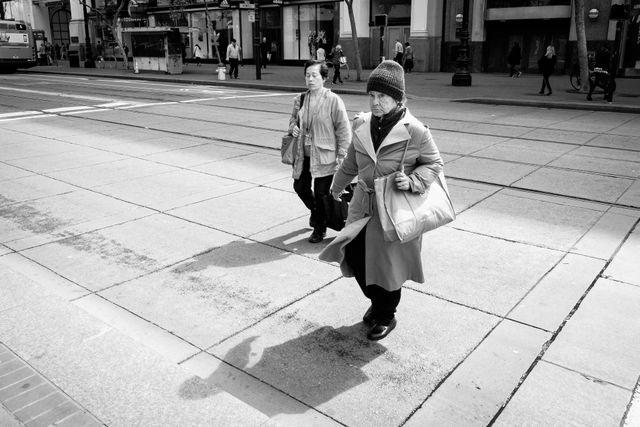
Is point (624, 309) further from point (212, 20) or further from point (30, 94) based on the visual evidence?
point (212, 20)

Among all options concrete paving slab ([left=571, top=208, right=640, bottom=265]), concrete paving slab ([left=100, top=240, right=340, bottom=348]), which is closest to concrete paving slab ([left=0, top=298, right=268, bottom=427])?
concrete paving slab ([left=100, top=240, right=340, bottom=348])

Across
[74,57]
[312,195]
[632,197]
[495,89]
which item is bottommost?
[632,197]

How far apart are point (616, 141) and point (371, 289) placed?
9327mm

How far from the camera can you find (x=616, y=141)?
36.9 feet

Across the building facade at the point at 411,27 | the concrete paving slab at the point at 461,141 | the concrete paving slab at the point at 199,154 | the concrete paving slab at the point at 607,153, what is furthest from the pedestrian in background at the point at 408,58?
the concrete paving slab at the point at 199,154

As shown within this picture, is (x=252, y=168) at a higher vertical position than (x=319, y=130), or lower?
lower

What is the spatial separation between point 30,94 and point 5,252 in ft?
58.8

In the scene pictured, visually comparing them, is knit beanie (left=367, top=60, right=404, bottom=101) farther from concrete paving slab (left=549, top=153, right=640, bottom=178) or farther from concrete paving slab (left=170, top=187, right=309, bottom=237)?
concrete paving slab (left=549, top=153, right=640, bottom=178)

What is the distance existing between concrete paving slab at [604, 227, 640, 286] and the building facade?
12799 millimetres

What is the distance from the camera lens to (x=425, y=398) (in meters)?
3.34

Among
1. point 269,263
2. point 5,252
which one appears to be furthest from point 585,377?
point 5,252

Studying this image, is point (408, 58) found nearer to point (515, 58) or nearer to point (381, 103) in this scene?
point (515, 58)

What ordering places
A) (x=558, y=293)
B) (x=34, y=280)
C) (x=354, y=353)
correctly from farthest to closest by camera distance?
(x=34, y=280)
(x=558, y=293)
(x=354, y=353)

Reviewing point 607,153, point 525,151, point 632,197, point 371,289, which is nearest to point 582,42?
point 607,153
